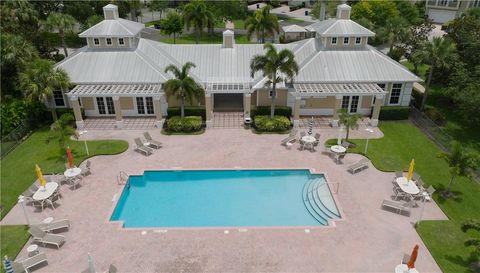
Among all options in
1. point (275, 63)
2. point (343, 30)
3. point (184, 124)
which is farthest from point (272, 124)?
point (343, 30)

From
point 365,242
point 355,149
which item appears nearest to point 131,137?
point 355,149

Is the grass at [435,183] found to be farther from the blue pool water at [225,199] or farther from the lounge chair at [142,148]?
the lounge chair at [142,148]

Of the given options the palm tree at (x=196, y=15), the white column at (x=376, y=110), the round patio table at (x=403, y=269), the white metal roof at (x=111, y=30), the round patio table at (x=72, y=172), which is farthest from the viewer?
the palm tree at (x=196, y=15)

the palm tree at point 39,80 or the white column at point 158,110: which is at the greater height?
the palm tree at point 39,80

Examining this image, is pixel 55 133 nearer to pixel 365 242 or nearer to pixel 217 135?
pixel 217 135

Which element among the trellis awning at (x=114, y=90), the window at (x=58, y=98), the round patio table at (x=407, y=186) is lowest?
the round patio table at (x=407, y=186)

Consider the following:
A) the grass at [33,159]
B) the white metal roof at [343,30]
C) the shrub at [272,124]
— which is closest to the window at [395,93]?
the white metal roof at [343,30]
